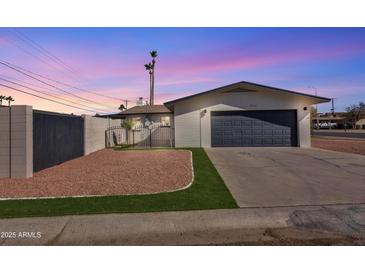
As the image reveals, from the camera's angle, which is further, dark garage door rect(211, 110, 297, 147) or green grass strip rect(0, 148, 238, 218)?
dark garage door rect(211, 110, 297, 147)

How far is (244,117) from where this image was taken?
1861cm

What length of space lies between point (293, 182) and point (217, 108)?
11.5 m

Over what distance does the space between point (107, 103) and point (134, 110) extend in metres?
25.8

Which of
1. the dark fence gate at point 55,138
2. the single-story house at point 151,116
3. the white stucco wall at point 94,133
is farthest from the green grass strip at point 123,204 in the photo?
the single-story house at point 151,116

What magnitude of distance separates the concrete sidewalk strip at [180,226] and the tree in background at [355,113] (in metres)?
87.6

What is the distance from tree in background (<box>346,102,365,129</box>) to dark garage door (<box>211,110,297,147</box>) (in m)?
73.3

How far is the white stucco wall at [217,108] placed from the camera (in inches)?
728

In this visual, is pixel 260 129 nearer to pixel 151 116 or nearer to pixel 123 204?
pixel 123 204

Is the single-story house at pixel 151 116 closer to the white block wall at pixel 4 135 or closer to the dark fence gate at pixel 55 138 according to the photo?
the dark fence gate at pixel 55 138

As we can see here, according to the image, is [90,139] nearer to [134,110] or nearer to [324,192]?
[324,192]

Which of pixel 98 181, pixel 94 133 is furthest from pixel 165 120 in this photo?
pixel 98 181

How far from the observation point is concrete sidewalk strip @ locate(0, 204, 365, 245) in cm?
416

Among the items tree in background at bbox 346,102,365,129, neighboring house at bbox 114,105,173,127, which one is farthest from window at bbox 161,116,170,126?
tree in background at bbox 346,102,365,129

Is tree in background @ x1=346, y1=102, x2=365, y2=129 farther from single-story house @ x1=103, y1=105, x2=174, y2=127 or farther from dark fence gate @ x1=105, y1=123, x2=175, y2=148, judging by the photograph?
dark fence gate @ x1=105, y1=123, x2=175, y2=148
